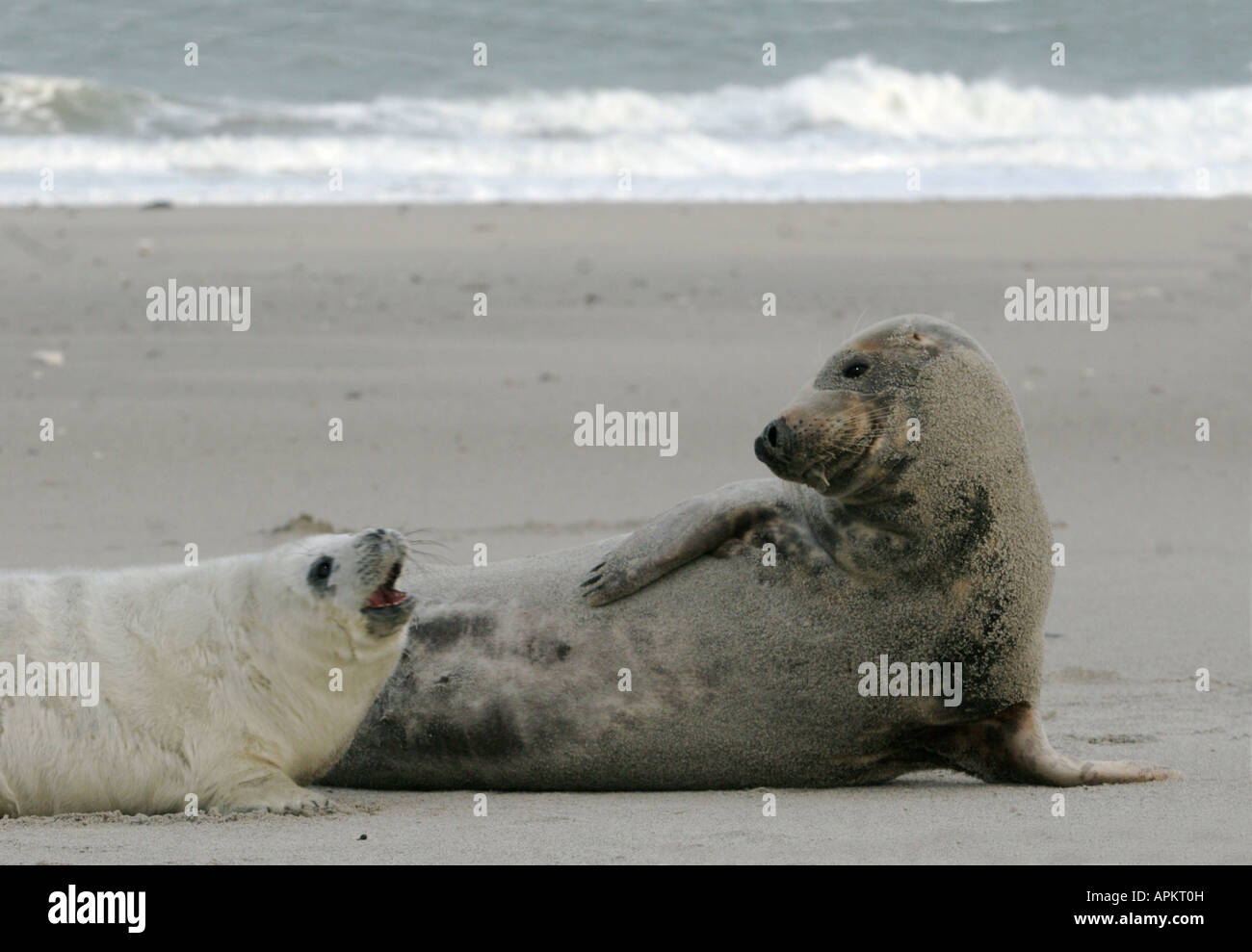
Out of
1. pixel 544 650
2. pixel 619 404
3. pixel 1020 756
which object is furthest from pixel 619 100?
pixel 1020 756

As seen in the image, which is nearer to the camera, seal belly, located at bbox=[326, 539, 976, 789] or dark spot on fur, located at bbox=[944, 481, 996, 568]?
dark spot on fur, located at bbox=[944, 481, 996, 568]

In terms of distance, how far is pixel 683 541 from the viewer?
483 cm

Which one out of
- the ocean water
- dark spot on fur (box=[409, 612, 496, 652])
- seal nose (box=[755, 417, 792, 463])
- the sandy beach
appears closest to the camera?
the sandy beach

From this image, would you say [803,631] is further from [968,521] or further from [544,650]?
[544,650]

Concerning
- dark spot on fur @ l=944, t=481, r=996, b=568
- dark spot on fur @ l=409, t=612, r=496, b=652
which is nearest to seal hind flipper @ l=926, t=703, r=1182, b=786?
dark spot on fur @ l=944, t=481, r=996, b=568

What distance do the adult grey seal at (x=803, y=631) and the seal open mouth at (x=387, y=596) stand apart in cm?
38

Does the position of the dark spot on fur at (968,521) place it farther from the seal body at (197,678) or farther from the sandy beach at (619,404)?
the seal body at (197,678)

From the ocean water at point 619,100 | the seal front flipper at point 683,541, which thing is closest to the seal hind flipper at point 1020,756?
the seal front flipper at point 683,541

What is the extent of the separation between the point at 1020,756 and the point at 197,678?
6.77 feet

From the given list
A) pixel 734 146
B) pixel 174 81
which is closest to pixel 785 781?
pixel 734 146

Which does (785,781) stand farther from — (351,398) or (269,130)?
(269,130)

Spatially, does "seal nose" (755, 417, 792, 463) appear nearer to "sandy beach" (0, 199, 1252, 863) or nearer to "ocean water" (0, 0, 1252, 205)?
"sandy beach" (0, 199, 1252, 863)

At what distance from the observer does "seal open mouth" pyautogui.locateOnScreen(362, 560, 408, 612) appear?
4.51m

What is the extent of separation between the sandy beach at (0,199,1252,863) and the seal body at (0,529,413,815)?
0.13 meters
